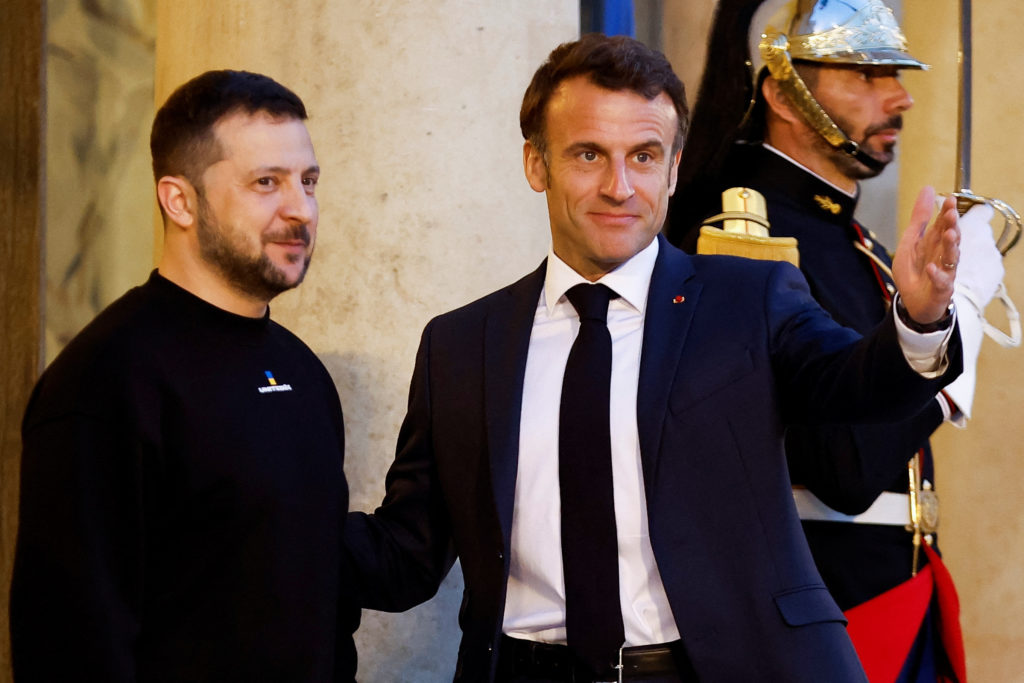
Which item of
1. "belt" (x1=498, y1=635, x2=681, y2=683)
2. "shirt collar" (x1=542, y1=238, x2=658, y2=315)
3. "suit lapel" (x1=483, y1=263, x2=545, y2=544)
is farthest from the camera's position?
"shirt collar" (x1=542, y1=238, x2=658, y2=315)

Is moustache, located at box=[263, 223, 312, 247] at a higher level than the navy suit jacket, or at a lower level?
higher

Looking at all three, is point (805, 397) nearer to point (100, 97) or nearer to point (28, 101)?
point (28, 101)

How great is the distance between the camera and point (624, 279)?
2449mm

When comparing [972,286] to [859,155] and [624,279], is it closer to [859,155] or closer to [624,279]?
[859,155]

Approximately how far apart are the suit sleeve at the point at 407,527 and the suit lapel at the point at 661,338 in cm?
53

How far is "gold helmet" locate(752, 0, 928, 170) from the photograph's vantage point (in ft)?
10.6

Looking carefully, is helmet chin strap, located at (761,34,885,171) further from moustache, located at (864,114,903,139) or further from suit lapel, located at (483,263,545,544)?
suit lapel, located at (483,263,545,544)

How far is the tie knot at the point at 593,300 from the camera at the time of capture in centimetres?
242

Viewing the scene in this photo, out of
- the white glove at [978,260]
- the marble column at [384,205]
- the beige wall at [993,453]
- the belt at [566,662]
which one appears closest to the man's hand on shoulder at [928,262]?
the belt at [566,662]

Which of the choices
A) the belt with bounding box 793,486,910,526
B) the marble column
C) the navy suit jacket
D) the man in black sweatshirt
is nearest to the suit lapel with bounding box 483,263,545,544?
the navy suit jacket

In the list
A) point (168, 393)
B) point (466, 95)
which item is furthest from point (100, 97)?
point (168, 393)

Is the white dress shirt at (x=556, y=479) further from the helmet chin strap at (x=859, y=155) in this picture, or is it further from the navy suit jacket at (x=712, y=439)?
the helmet chin strap at (x=859, y=155)

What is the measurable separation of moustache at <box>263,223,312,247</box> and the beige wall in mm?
2735

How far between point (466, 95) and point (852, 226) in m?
1.07
